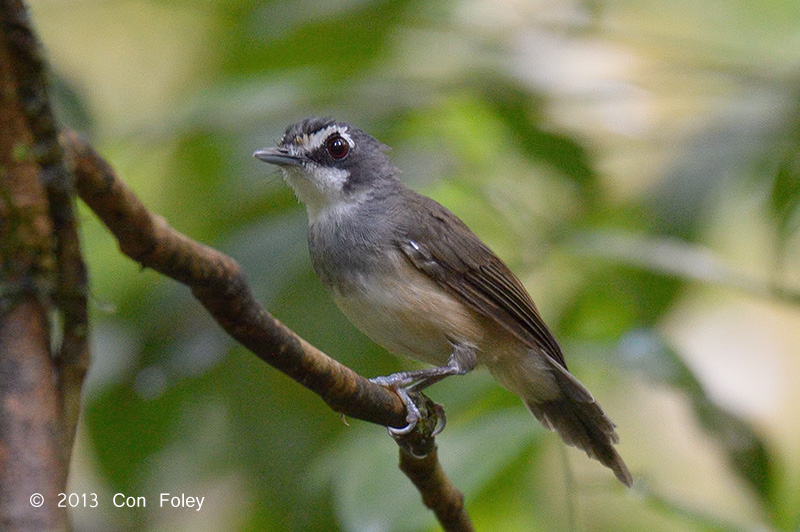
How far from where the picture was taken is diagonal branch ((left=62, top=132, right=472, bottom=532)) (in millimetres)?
1523

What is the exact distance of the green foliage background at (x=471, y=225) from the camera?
367cm

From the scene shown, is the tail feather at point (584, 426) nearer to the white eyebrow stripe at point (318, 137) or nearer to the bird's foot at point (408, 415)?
the bird's foot at point (408, 415)

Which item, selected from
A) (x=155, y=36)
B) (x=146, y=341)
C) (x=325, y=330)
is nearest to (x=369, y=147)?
(x=325, y=330)

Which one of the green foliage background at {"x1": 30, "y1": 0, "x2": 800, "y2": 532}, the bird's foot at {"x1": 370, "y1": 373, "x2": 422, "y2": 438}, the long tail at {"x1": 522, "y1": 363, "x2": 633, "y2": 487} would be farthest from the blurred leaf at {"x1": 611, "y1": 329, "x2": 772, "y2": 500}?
the bird's foot at {"x1": 370, "y1": 373, "x2": 422, "y2": 438}

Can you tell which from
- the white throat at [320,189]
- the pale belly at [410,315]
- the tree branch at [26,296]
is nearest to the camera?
the tree branch at [26,296]

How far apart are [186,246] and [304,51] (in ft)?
11.7

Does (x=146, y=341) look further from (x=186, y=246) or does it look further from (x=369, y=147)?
(x=186, y=246)

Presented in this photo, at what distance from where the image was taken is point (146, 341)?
3.99 meters

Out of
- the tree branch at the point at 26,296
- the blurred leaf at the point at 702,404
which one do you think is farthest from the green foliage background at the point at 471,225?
the tree branch at the point at 26,296

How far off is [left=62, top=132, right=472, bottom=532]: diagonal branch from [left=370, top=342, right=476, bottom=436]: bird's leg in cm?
21

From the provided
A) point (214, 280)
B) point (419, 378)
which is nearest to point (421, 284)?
point (419, 378)

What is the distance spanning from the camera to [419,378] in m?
3.39

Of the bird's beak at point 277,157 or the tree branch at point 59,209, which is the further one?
the bird's beak at point 277,157

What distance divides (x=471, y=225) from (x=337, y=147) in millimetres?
1031
